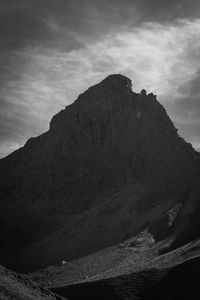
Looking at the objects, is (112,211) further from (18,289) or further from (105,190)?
(18,289)

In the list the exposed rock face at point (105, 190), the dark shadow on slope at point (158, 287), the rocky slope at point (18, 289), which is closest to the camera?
the rocky slope at point (18, 289)

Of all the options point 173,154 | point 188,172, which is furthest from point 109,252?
point 173,154

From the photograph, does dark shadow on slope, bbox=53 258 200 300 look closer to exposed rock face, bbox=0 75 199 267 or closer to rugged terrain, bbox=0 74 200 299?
rugged terrain, bbox=0 74 200 299

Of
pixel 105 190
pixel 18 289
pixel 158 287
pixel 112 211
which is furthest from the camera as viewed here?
pixel 105 190

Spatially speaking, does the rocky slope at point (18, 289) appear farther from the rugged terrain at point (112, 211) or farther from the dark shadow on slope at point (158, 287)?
the rugged terrain at point (112, 211)

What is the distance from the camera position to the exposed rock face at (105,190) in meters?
151

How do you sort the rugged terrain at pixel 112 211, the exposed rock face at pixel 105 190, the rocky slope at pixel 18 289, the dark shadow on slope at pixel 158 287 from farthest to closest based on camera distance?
the exposed rock face at pixel 105 190, the rugged terrain at pixel 112 211, the dark shadow on slope at pixel 158 287, the rocky slope at pixel 18 289

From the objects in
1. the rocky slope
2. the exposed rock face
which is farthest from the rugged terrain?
the rocky slope

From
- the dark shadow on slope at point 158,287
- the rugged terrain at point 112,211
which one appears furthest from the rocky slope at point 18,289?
the rugged terrain at point 112,211

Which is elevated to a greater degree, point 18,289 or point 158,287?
point 18,289

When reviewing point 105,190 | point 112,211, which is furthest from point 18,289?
point 105,190

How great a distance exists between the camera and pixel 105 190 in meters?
181

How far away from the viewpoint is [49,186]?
193 meters

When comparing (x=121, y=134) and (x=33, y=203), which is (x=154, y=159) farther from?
(x=33, y=203)
